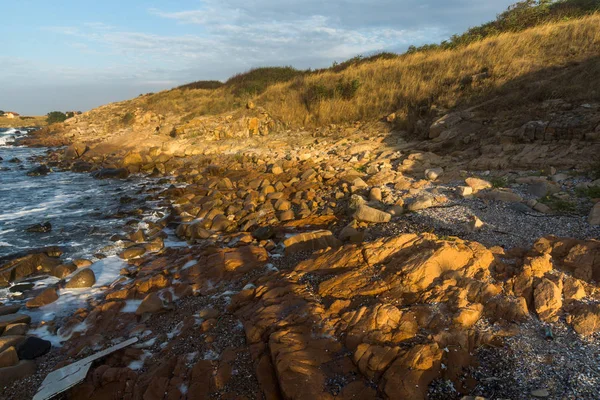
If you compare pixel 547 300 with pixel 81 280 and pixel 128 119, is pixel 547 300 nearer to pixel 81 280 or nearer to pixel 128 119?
pixel 81 280

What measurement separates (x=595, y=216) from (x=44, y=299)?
940 centimetres

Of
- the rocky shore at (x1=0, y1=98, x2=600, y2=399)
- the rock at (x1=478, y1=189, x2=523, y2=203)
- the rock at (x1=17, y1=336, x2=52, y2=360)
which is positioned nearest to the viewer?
the rocky shore at (x1=0, y1=98, x2=600, y2=399)

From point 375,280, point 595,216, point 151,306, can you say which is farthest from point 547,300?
point 151,306

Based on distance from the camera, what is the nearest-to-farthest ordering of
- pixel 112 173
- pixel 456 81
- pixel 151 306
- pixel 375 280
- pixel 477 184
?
pixel 375 280
pixel 151 306
pixel 477 184
pixel 456 81
pixel 112 173

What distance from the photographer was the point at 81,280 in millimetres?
6477

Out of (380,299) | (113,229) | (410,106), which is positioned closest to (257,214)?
(113,229)

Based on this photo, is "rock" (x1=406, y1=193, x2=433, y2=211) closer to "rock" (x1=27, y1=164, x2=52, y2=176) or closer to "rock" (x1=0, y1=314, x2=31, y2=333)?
"rock" (x1=0, y1=314, x2=31, y2=333)

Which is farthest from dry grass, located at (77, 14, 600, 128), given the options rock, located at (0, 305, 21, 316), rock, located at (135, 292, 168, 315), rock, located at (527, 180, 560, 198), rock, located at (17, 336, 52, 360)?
rock, located at (0, 305, 21, 316)

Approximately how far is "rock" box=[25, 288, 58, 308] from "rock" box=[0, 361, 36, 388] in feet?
6.12

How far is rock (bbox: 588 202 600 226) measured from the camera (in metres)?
5.09

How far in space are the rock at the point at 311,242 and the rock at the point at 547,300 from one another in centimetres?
341

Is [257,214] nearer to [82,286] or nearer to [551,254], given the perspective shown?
[82,286]

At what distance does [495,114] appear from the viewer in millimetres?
10547

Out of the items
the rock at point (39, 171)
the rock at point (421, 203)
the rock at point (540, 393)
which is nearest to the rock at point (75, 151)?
the rock at point (39, 171)
